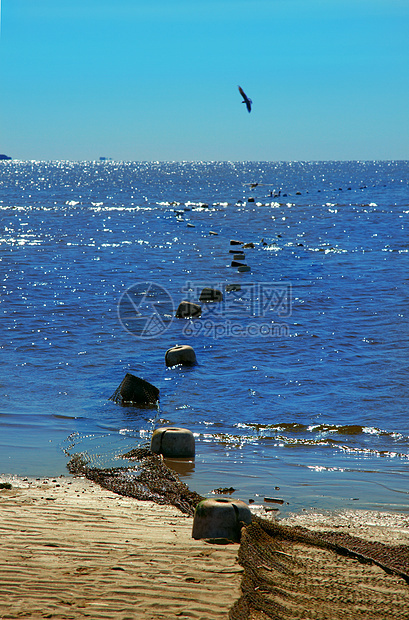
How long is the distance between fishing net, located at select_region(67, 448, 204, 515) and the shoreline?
0.18 meters

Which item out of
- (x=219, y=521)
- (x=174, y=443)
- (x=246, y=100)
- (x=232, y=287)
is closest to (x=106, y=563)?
(x=219, y=521)

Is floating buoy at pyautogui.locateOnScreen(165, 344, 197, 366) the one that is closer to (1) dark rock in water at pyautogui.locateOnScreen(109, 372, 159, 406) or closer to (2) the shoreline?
(1) dark rock in water at pyautogui.locateOnScreen(109, 372, 159, 406)

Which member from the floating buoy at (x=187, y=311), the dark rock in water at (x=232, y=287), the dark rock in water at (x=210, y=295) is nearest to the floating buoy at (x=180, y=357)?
the floating buoy at (x=187, y=311)

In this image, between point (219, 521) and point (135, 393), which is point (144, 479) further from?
point (135, 393)

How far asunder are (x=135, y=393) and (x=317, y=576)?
824 centimetres

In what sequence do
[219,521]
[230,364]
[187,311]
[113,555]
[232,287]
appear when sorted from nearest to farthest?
[113,555] → [219,521] → [230,364] → [187,311] → [232,287]

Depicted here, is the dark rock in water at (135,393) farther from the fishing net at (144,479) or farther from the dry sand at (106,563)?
the dry sand at (106,563)

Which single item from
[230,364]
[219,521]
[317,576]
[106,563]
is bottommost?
[317,576]

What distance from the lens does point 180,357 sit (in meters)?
16.8

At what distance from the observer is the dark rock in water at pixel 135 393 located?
13.9 meters

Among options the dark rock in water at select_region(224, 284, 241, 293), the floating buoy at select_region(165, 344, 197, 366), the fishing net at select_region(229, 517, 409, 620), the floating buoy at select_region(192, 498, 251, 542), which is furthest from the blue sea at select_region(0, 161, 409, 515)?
the floating buoy at select_region(192, 498, 251, 542)

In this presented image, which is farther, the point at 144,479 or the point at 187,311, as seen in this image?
the point at 187,311

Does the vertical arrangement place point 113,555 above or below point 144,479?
above

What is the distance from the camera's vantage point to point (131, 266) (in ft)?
118
